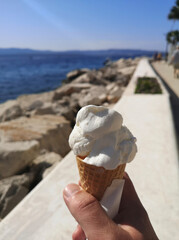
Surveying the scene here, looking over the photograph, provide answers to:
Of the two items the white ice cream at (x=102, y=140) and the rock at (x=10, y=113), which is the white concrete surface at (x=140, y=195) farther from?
the rock at (x=10, y=113)

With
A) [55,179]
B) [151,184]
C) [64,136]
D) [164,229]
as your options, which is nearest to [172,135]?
[151,184]

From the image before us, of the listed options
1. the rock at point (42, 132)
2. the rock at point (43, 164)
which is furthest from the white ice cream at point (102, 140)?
the rock at point (42, 132)

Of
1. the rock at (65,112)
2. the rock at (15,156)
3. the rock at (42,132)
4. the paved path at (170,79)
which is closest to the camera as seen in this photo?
the rock at (15,156)

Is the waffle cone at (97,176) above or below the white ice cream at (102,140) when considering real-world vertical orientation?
below

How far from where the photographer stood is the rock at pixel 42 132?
440cm

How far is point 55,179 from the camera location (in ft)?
8.79

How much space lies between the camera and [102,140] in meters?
1.44

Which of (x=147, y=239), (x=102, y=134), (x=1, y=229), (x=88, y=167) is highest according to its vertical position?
(x=102, y=134)

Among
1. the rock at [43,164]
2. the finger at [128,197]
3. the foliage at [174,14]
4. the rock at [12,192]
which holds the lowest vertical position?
the rock at [43,164]

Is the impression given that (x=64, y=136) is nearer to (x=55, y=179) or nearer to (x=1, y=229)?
(x=55, y=179)

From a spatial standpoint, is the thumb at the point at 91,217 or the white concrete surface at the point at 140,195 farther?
the white concrete surface at the point at 140,195

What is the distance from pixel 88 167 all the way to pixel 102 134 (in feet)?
0.90

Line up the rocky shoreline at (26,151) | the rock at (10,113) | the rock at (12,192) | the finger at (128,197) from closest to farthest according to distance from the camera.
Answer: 1. the finger at (128,197)
2. the rock at (12,192)
3. the rocky shoreline at (26,151)
4. the rock at (10,113)

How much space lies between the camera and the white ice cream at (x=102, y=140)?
4.60 ft
